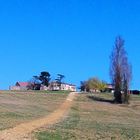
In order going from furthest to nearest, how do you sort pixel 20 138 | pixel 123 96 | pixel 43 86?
pixel 43 86 < pixel 123 96 < pixel 20 138

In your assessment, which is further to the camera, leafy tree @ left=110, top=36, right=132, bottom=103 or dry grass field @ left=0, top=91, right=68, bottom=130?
→ leafy tree @ left=110, top=36, right=132, bottom=103

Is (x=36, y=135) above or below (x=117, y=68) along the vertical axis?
below

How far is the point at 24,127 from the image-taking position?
28.5 meters

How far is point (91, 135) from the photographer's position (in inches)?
1077

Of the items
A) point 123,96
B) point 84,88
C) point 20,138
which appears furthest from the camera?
point 84,88

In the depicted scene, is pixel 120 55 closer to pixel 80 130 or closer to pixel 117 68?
pixel 117 68

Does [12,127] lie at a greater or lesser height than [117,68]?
lesser

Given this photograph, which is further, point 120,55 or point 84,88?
point 84,88

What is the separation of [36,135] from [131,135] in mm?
6661

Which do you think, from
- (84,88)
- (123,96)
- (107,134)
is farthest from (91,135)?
(84,88)

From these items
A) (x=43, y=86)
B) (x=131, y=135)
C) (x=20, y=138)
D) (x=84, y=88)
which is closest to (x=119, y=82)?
(x=131, y=135)

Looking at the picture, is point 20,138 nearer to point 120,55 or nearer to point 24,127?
point 24,127

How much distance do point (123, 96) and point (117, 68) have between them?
5052 mm

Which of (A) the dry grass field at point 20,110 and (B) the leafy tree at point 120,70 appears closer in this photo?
(A) the dry grass field at point 20,110
